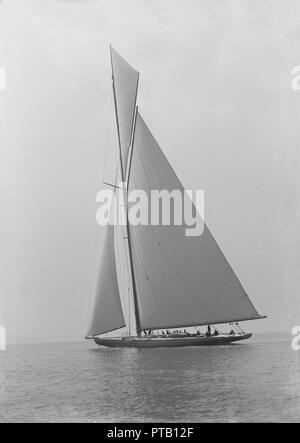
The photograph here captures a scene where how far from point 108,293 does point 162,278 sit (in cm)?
596

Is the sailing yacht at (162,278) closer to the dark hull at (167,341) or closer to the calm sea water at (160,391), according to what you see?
the dark hull at (167,341)

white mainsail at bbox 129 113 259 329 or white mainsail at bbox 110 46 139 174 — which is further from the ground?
white mainsail at bbox 110 46 139 174

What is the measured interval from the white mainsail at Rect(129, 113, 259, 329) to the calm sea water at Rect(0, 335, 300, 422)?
17.5 ft

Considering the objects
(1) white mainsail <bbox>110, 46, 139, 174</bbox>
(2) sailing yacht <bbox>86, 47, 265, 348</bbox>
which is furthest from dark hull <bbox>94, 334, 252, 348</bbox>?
(1) white mainsail <bbox>110, 46, 139, 174</bbox>

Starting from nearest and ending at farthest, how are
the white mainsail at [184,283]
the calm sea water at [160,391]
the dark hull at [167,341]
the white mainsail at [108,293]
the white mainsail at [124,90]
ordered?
the calm sea water at [160,391] → the white mainsail at [184,283] → the dark hull at [167,341] → the white mainsail at [108,293] → the white mainsail at [124,90]

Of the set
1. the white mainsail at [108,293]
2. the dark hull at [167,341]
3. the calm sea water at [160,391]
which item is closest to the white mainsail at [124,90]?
the white mainsail at [108,293]

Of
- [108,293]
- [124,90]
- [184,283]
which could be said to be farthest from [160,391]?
[124,90]

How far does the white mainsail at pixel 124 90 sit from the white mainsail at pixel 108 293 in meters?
11.2

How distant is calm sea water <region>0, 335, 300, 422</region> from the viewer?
27.2 m

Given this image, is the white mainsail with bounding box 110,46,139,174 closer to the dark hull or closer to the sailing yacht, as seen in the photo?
the sailing yacht

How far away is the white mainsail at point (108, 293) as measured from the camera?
5706cm

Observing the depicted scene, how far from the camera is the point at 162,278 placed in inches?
2173

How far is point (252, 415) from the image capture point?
26234 millimetres
